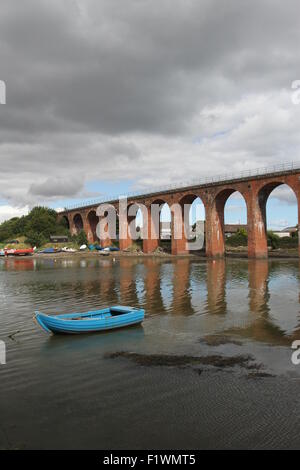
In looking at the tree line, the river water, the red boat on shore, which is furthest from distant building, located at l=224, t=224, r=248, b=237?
the river water

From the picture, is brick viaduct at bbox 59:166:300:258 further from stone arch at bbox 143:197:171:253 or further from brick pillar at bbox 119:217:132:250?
brick pillar at bbox 119:217:132:250

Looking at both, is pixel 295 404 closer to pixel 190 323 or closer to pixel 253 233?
pixel 190 323

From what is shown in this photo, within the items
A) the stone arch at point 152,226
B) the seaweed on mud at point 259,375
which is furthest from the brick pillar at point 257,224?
the seaweed on mud at point 259,375

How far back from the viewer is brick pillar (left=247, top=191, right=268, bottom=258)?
143 feet

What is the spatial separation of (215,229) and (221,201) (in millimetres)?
3822

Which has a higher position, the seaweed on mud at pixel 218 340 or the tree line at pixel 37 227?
the tree line at pixel 37 227

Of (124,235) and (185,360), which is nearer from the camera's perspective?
(185,360)

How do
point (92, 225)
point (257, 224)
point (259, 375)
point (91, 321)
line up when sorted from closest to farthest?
point (259, 375) → point (91, 321) → point (257, 224) → point (92, 225)

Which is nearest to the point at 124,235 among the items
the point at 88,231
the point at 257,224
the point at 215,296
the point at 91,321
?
the point at 88,231

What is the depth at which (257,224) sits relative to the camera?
143ft

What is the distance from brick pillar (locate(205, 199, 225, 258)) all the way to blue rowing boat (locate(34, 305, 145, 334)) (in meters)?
36.1

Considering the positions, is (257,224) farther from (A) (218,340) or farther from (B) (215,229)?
(A) (218,340)

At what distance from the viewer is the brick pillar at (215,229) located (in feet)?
161

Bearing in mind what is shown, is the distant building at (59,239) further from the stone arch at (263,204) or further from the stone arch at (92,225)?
the stone arch at (263,204)
